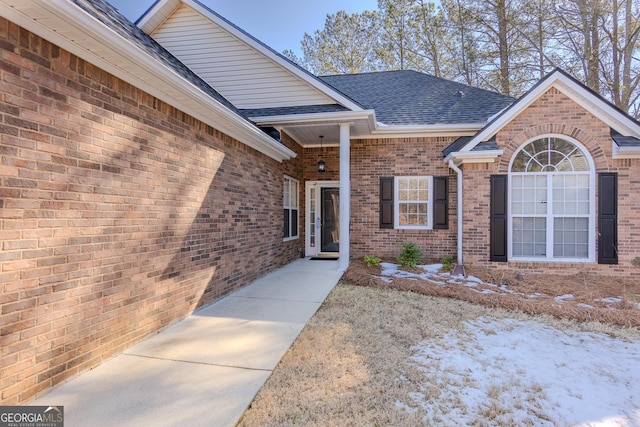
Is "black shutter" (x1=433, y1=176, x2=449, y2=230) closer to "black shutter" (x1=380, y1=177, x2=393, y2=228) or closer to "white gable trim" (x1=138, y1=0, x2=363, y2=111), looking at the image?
"black shutter" (x1=380, y1=177, x2=393, y2=228)

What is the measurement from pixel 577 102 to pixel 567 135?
73 centimetres

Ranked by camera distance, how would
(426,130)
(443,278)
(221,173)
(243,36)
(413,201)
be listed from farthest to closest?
(413,201)
(426,130)
(243,36)
(443,278)
(221,173)

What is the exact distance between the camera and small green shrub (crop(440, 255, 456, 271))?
755 centimetres

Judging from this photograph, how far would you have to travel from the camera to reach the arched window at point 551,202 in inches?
279

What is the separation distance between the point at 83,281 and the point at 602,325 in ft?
20.2

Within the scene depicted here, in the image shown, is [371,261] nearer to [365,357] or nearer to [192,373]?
[365,357]

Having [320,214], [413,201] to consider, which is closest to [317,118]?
[320,214]

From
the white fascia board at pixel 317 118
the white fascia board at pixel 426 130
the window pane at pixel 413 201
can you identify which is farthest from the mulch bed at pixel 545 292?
the white fascia board at pixel 426 130

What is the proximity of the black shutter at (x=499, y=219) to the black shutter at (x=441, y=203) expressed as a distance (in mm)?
1277

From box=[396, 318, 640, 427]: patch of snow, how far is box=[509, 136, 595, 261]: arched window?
389cm

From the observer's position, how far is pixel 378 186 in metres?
8.84

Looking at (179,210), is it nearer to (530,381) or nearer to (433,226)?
(530,381)

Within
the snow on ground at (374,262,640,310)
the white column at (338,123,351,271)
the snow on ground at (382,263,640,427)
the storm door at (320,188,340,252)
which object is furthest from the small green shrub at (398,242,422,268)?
the snow on ground at (382,263,640,427)

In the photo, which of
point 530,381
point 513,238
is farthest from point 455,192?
point 530,381
